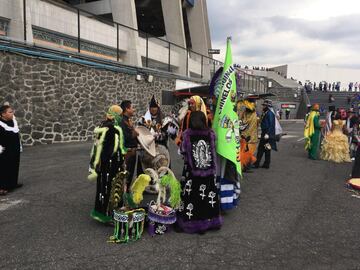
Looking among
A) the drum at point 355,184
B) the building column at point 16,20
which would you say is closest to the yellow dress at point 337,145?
the drum at point 355,184

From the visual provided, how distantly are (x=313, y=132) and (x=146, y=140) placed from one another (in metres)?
7.37

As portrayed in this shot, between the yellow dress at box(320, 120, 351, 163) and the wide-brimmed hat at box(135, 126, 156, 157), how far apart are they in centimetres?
750

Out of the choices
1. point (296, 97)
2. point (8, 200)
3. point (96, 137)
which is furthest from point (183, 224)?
point (296, 97)

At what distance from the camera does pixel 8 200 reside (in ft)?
18.3

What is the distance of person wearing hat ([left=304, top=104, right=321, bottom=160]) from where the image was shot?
10.6 metres

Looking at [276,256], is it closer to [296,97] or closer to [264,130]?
[264,130]

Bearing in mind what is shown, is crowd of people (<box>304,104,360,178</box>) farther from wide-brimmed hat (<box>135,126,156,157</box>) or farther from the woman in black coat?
the woman in black coat

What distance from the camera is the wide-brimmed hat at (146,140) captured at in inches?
207

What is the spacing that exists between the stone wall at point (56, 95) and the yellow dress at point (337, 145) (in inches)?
361

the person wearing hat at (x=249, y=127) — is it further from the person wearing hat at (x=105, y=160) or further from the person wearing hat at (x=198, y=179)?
the person wearing hat at (x=105, y=160)

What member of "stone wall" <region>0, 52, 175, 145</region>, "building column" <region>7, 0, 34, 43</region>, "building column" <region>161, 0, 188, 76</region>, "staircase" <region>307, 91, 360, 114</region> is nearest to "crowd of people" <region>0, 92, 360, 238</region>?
"stone wall" <region>0, 52, 175, 145</region>

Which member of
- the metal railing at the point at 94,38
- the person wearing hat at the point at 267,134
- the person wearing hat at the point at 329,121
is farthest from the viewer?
the metal railing at the point at 94,38

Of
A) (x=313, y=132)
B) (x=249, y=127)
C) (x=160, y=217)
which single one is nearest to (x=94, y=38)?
(x=249, y=127)

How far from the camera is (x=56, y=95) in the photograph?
11953 mm
